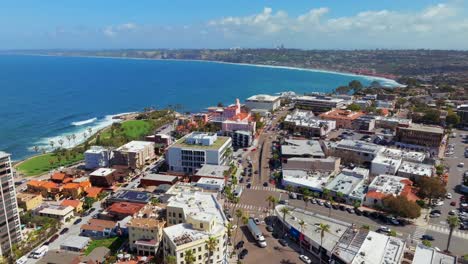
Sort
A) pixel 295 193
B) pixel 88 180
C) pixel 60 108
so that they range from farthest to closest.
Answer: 1. pixel 60 108
2. pixel 88 180
3. pixel 295 193

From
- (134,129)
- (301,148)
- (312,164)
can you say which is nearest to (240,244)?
(312,164)

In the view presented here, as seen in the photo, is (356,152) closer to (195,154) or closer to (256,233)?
(195,154)

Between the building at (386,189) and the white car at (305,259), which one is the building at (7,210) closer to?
the white car at (305,259)

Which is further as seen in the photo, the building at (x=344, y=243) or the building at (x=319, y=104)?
the building at (x=319, y=104)

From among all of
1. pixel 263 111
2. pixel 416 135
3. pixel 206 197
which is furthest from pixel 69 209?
pixel 263 111

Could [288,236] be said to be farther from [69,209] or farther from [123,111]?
[123,111]

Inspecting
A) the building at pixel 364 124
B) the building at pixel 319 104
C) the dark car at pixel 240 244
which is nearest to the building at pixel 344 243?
the dark car at pixel 240 244

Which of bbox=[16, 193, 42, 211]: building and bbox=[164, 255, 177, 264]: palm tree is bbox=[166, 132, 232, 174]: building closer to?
bbox=[16, 193, 42, 211]: building

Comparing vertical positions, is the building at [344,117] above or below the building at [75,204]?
above
